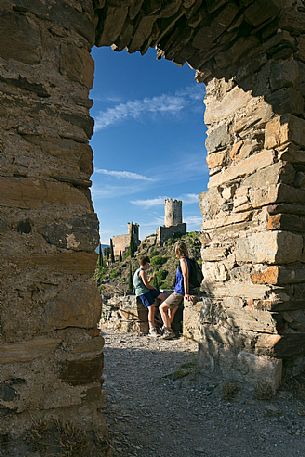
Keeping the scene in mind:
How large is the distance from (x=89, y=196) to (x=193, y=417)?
2.01 metres

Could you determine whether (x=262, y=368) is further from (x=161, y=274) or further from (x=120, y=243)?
(x=120, y=243)

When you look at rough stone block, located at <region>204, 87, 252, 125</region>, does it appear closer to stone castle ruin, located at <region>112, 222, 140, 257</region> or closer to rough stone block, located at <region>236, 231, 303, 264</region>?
rough stone block, located at <region>236, 231, 303, 264</region>

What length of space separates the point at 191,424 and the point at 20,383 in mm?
1580

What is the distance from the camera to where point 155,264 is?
3080 centimetres

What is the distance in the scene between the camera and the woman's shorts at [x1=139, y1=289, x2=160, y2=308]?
251 inches

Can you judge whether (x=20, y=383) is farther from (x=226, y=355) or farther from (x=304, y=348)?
(x=304, y=348)

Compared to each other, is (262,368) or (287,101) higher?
(287,101)

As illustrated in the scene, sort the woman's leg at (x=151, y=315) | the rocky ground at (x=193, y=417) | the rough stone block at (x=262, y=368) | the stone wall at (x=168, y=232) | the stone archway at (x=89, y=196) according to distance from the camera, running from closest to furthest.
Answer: the stone archway at (x=89, y=196) → the rocky ground at (x=193, y=417) → the rough stone block at (x=262, y=368) → the woman's leg at (x=151, y=315) → the stone wall at (x=168, y=232)

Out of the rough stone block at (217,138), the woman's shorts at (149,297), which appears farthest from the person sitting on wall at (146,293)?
the rough stone block at (217,138)

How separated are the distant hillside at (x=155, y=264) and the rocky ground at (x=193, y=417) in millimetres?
21835

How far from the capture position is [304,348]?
3.26m

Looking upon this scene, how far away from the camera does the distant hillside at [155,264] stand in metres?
27.7

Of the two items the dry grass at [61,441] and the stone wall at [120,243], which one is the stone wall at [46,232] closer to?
the dry grass at [61,441]

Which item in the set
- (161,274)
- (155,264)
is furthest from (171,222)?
(161,274)
